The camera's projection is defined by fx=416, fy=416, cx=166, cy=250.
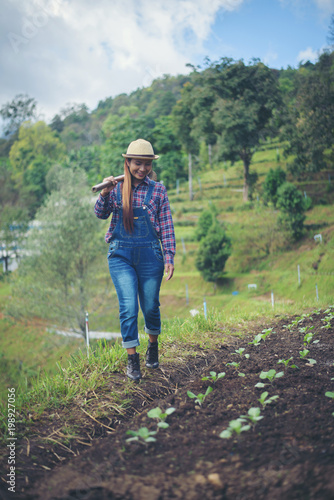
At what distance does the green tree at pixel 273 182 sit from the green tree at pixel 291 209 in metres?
1.49

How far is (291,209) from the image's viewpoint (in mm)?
24312

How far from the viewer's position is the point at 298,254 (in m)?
22.1

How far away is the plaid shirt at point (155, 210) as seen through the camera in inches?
150

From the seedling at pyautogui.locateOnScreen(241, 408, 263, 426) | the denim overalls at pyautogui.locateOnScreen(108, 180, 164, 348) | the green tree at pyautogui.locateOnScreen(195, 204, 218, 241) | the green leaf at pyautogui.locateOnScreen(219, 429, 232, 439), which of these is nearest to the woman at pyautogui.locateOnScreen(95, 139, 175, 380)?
the denim overalls at pyautogui.locateOnScreen(108, 180, 164, 348)

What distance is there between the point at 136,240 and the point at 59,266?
19.0 metres

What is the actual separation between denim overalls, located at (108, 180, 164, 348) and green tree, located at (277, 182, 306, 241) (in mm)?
20829

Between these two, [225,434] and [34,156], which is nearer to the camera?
[225,434]

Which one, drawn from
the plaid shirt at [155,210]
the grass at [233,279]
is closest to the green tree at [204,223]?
the grass at [233,279]

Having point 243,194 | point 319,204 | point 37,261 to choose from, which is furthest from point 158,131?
point 37,261

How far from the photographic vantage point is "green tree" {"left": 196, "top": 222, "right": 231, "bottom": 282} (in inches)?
996

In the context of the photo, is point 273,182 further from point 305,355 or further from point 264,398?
point 264,398

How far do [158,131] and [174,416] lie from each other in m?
39.5

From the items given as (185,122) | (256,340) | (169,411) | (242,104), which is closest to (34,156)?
(185,122)

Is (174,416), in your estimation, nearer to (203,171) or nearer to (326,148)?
(326,148)
